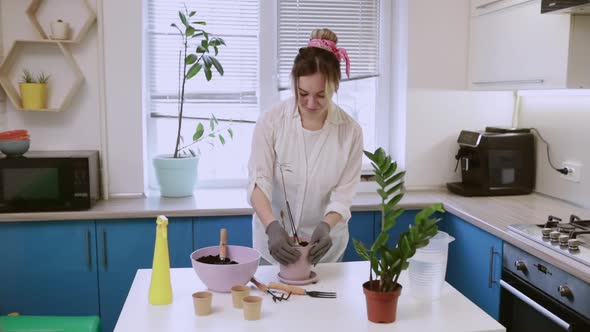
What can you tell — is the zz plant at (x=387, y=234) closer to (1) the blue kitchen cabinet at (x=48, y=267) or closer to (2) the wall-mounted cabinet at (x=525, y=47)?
(2) the wall-mounted cabinet at (x=525, y=47)

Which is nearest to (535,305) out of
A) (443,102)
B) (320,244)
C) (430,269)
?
(430,269)

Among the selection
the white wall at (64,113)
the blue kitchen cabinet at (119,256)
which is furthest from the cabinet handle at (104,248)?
the white wall at (64,113)

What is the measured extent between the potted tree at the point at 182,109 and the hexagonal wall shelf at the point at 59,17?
44 cm

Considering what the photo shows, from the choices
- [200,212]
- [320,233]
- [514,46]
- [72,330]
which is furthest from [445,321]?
[514,46]

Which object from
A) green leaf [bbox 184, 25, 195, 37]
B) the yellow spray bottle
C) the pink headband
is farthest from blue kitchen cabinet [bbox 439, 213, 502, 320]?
green leaf [bbox 184, 25, 195, 37]

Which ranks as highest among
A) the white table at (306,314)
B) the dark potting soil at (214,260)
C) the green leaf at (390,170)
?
the green leaf at (390,170)

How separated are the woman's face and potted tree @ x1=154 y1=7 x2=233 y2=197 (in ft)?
3.67

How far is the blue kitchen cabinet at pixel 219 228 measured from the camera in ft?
9.52

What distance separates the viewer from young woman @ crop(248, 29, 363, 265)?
2.07 m

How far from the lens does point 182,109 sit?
3318 mm

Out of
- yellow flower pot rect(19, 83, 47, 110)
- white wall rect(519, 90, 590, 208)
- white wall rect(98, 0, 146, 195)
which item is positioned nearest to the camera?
white wall rect(519, 90, 590, 208)

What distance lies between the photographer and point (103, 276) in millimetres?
2832

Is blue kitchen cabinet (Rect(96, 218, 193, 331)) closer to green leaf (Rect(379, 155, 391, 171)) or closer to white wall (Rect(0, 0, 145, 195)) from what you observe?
white wall (Rect(0, 0, 145, 195))

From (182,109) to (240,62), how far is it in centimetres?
45
